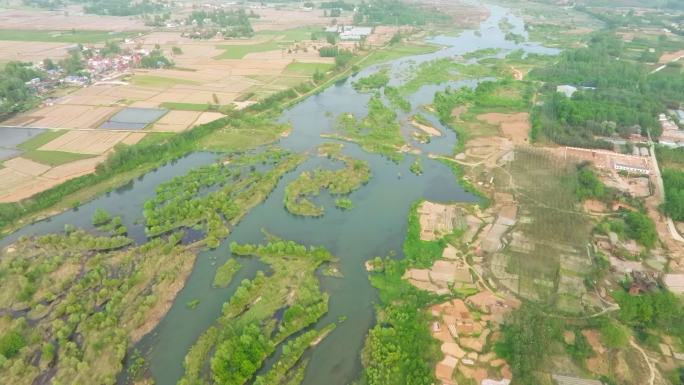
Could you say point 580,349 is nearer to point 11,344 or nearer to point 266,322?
point 266,322

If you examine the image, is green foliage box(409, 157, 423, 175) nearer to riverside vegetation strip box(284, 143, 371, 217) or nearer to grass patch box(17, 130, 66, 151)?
riverside vegetation strip box(284, 143, 371, 217)

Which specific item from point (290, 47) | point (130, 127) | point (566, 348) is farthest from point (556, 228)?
point (290, 47)

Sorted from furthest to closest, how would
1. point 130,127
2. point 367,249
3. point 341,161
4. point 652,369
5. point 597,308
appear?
1. point 130,127
2. point 341,161
3. point 367,249
4. point 597,308
5. point 652,369

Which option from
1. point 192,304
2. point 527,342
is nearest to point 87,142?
point 192,304

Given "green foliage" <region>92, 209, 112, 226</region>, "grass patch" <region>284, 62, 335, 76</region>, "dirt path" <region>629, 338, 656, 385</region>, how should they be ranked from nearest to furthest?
"dirt path" <region>629, 338, 656, 385</region> → "green foliage" <region>92, 209, 112, 226</region> → "grass patch" <region>284, 62, 335, 76</region>

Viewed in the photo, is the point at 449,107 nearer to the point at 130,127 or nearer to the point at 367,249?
the point at 367,249

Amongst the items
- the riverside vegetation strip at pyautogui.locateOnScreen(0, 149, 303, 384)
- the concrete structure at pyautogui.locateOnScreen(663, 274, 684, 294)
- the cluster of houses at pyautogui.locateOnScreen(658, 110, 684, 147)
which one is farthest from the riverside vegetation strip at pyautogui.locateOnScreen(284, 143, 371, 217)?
the cluster of houses at pyautogui.locateOnScreen(658, 110, 684, 147)
